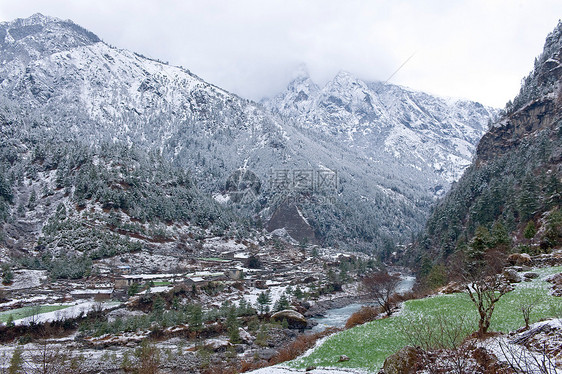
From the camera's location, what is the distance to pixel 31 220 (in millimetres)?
106688

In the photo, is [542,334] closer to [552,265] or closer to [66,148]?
[552,265]

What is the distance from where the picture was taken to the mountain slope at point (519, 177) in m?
63.4

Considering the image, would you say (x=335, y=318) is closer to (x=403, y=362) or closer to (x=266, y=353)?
(x=266, y=353)

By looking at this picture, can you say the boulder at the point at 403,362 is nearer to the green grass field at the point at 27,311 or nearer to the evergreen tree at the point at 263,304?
the evergreen tree at the point at 263,304

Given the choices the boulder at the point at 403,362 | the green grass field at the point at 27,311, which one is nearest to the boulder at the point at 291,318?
the green grass field at the point at 27,311

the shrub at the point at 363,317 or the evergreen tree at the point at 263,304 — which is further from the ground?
the shrub at the point at 363,317

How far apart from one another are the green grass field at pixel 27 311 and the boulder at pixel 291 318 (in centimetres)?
3405

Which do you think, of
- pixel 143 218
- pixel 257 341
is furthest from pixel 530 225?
pixel 143 218

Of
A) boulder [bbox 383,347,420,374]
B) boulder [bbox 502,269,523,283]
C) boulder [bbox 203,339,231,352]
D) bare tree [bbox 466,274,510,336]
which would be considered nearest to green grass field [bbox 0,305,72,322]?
boulder [bbox 203,339,231,352]

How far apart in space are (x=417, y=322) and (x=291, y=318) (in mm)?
44166

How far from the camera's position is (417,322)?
1897 cm

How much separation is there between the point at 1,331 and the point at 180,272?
45427 mm

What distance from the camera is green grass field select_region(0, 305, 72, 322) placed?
53.3 meters

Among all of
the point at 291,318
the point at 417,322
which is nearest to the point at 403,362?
the point at 417,322
